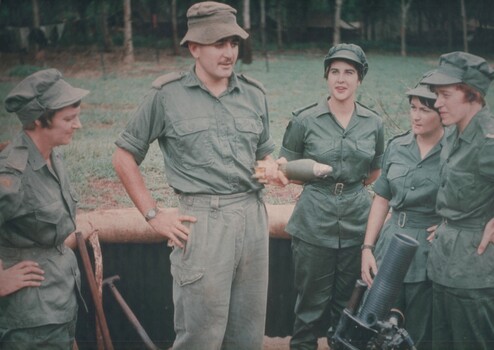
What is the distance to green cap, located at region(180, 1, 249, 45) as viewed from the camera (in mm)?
2662

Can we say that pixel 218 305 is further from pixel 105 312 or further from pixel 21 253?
pixel 105 312

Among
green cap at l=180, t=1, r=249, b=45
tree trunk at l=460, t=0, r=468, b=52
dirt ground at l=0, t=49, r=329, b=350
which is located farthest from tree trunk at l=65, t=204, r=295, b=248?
tree trunk at l=460, t=0, r=468, b=52

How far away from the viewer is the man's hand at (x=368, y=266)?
3.09 metres

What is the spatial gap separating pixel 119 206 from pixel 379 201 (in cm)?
170

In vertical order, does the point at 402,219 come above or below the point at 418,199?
below

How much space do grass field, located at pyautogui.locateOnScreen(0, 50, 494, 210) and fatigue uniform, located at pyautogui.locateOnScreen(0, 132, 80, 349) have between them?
1.52 metres

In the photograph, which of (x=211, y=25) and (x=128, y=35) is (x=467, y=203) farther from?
(x=128, y=35)

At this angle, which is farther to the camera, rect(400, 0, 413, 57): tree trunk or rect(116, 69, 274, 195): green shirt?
rect(400, 0, 413, 57): tree trunk

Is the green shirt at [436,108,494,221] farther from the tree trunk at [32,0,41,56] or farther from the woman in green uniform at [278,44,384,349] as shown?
the tree trunk at [32,0,41,56]

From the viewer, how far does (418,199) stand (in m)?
2.98

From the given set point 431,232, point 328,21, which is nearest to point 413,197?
point 431,232

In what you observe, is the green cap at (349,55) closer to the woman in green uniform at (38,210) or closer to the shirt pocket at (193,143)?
the shirt pocket at (193,143)

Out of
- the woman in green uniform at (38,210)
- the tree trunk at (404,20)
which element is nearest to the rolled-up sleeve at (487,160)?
the woman in green uniform at (38,210)

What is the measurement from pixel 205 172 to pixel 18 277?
2.67ft
